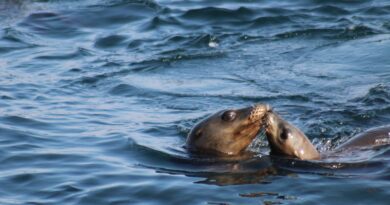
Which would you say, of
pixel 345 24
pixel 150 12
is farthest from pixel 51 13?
pixel 345 24

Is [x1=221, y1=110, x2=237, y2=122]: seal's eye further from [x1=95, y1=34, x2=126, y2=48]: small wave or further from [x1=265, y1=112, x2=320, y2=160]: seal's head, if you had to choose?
[x1=95, y1=34, x2=126, y2=48]: small wave

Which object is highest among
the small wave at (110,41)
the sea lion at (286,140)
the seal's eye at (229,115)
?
the small wave at (110,41)

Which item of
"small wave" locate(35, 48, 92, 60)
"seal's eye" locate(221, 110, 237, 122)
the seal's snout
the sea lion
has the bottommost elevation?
the sea lion

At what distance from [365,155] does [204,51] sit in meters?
5.01

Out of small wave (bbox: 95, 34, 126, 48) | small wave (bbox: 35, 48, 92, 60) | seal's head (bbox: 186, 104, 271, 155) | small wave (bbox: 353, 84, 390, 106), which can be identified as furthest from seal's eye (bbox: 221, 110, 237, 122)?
small wave (bbox: 95, 34, 126, 48)

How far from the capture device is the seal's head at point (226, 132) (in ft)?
27.3

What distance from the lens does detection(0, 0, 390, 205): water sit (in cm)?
779

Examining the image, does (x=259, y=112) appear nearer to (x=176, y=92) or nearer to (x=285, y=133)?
(x=285, y=133)

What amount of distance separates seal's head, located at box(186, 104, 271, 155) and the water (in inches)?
7.8

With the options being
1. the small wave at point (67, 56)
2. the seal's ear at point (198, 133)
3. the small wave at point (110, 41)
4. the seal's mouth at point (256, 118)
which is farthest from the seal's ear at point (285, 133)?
the small wave at point (110, 41)

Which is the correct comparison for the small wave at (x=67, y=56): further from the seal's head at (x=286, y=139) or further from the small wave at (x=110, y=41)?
the seal's head at (x=286, y=139)

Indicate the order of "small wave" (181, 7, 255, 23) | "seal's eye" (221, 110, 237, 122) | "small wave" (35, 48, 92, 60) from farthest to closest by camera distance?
"small wave" (181, 7, 255, 23) → "small wave" (35, 48, 92, 60) → "seal's eye" (221, 110, 237, 122)

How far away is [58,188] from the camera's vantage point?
7.95 meters

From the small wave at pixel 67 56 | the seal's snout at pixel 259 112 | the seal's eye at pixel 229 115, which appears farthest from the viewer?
the small wave at pixel 67 56
